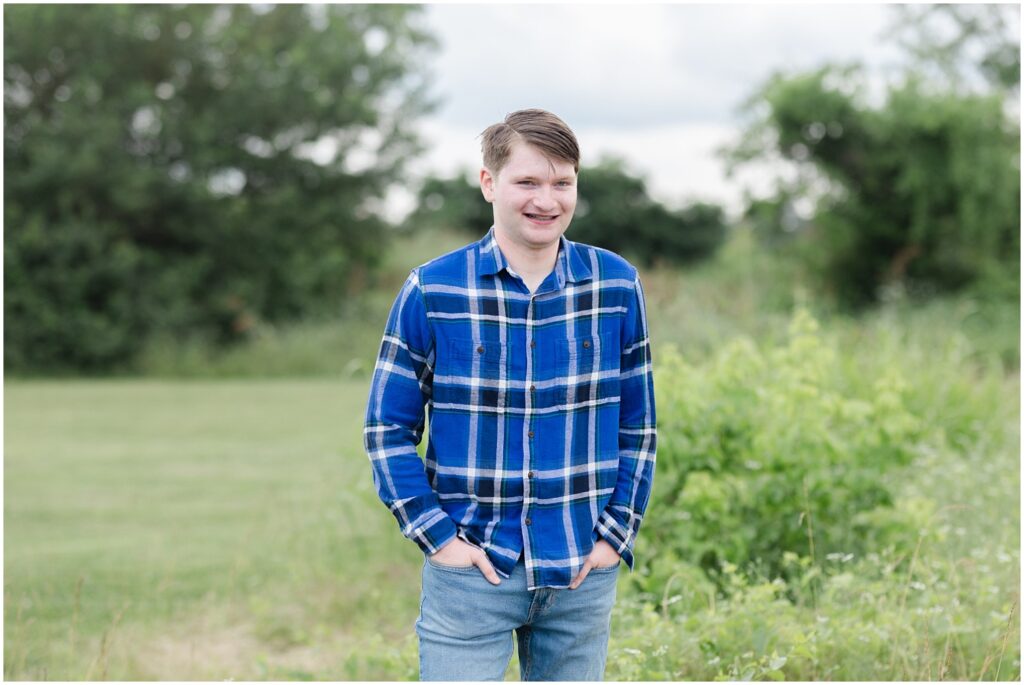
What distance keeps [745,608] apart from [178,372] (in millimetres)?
16176

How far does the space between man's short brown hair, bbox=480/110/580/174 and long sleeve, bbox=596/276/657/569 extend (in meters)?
0.37

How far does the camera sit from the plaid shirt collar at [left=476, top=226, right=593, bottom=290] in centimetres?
242

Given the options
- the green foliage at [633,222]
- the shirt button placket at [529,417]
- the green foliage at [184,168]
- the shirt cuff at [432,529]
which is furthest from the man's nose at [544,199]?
the green foliage at [633,222]

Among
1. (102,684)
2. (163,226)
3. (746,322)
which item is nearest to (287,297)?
(163,226)

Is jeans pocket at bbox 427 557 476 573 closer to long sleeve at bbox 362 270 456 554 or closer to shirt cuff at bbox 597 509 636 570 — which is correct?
long sleeve at bbox 362 270 456 554

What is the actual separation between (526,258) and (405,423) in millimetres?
447

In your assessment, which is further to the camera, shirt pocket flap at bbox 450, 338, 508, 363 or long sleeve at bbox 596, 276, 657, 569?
long sleeve at bbox 596, 276, 657, 569

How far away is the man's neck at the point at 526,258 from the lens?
96.0 inches

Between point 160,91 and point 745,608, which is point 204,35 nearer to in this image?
point 160,91

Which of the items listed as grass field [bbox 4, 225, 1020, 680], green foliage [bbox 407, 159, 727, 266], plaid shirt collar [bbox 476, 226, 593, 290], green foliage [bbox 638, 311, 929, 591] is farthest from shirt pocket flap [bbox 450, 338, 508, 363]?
green foliage [bbox 407, 159, 727, 266]

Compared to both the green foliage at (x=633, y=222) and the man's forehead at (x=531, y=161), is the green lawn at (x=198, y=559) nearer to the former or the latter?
the man's forehead at (x=531, y=161)

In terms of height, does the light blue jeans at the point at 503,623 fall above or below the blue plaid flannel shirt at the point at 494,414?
below

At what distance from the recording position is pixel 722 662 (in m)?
3.46

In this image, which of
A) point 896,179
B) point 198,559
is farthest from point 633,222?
point 198,559
